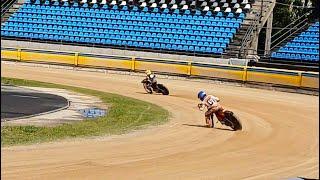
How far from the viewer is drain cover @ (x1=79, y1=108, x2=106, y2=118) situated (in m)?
16.2

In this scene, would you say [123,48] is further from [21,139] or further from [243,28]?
[21,139]

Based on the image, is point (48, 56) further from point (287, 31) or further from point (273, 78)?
point (287, 31)

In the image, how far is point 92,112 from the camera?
1703 cm

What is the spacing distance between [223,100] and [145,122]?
7683mm

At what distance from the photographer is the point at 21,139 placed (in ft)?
37.5

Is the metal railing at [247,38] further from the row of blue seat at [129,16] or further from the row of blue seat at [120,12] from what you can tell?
the row of blue seat at [120,12]

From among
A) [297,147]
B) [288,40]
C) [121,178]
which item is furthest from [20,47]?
[121,178]

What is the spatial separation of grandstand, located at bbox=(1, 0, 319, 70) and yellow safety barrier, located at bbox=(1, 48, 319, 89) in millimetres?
2528

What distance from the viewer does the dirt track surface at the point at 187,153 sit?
891cm

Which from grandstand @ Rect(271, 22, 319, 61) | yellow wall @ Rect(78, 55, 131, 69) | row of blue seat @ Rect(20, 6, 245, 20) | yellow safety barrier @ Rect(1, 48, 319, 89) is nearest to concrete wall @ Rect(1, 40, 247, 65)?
yellow safety barrier @ Rect(1, 48, 319, 89)

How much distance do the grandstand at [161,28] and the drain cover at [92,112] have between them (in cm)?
1593

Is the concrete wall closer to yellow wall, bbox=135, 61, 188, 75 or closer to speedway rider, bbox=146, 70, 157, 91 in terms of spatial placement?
yellow wall, bbox=135, 61, 188, 75

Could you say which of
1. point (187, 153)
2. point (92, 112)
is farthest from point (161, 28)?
point (187, 153)

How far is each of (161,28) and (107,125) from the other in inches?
920
